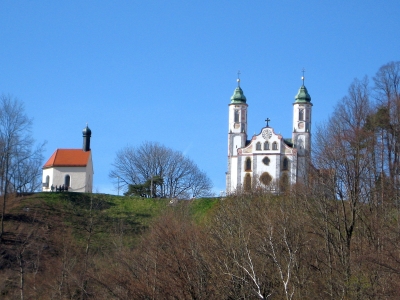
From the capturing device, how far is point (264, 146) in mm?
88188

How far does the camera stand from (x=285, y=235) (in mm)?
28219

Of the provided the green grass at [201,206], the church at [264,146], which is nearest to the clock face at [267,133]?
the church at [264,146]

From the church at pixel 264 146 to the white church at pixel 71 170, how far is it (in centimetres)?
1598

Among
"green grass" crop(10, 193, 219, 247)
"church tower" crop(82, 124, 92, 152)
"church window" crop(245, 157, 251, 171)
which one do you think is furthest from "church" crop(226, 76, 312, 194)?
"green grass" crop(10, 193, 219, 247)

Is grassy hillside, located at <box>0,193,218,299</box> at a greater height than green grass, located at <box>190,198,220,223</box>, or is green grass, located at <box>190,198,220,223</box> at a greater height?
green grass, located at <box>190,198,220,223</box>

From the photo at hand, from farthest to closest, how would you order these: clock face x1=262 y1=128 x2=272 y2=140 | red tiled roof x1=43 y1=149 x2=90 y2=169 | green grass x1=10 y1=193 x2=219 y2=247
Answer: clock face x1=262 y1=128 x2=272 y2=140
red tiled roof x1=43 y1=149 x2=90 y2=169
green grass x1=10 y1=193 x2=219 y2=247

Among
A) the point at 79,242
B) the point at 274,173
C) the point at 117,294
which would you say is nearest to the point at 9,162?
the point at 79,242

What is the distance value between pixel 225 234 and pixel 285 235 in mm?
6943

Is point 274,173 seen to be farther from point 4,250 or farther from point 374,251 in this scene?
point 374,251

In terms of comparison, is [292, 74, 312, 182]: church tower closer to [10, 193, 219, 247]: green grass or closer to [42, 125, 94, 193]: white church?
[42, 125, 94, 193]: white church

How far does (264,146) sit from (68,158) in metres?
22.8

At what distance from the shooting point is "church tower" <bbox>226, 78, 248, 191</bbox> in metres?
88.3

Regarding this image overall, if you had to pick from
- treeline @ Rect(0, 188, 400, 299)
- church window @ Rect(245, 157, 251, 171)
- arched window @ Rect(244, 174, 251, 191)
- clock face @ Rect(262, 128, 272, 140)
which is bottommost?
treeline @ Rect(0, 188, 400, 299)

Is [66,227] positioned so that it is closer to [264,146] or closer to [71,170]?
[71,170]
